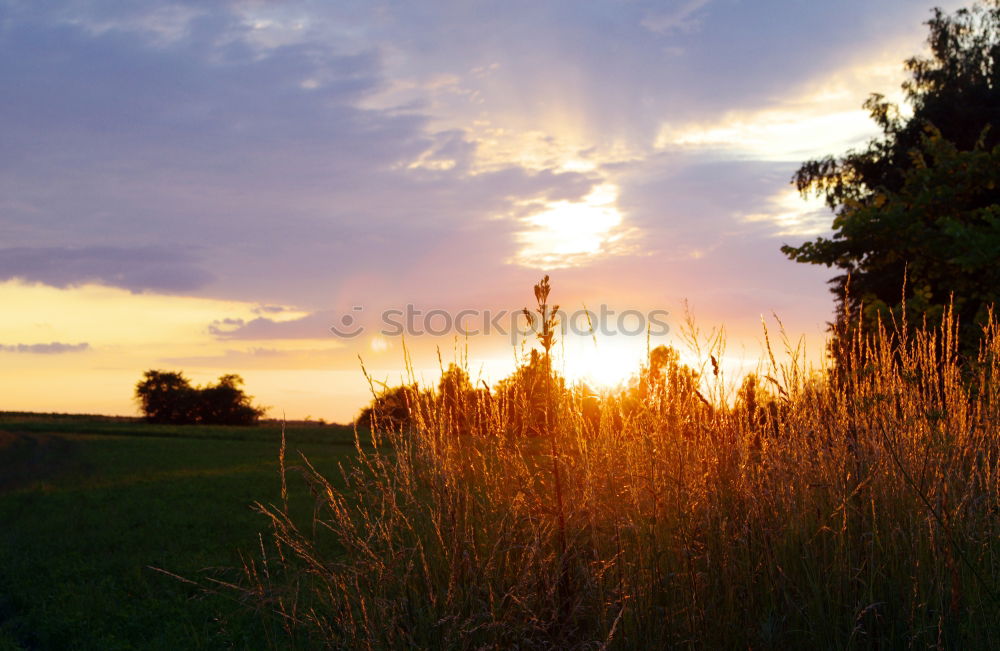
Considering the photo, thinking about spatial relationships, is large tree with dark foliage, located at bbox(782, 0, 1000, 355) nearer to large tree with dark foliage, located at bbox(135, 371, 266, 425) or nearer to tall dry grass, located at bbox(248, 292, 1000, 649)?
tall dry grass, located at bbox(248, 292, 1000, 649)

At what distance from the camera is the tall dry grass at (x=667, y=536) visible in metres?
3.23

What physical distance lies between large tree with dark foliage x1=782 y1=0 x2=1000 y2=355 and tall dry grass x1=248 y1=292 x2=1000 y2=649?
4.69 meters

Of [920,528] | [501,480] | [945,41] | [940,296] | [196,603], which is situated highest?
[945,41]

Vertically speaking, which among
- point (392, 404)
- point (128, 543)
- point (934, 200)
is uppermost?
point (934, 200)

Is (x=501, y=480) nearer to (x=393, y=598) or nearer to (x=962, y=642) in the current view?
(x=393, y=598)

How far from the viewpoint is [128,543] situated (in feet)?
25.7

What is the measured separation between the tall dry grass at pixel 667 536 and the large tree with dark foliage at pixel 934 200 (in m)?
4.69

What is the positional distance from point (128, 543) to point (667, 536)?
6.54m

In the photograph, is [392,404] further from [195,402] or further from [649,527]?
[195,402]

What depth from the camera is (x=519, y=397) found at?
4.30m

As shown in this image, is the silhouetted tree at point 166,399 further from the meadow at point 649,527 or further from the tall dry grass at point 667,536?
the tall dry grass at point 667,536

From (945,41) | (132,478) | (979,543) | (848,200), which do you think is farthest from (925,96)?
(132,478)

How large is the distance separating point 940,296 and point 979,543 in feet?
41.5

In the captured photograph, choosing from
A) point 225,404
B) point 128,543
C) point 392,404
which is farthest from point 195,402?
point 392,404
